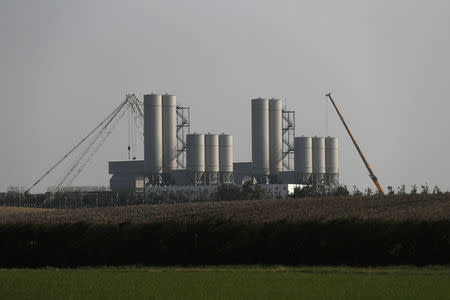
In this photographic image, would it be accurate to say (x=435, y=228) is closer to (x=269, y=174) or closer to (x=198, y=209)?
(x=198, y=209)

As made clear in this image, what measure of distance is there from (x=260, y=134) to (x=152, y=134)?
14382 millimetres

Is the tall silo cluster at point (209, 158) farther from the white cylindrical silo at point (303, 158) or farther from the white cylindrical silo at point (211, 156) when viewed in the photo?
the white cylindrical silo at point (303, 158)

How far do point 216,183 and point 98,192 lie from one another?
56.2 ft

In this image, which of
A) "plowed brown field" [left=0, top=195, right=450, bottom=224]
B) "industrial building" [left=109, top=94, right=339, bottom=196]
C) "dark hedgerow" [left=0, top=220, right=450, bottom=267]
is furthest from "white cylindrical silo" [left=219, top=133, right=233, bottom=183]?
"dark hedgerow" [left=0, top=220, right=450, bottom=267]

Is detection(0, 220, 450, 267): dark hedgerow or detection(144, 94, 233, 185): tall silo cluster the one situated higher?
detection(144, 94, 233, 185): tall silo cluster

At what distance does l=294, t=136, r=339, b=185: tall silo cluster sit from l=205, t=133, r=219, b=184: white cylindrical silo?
1109cm

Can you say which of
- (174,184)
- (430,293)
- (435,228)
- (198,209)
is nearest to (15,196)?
(174,184)

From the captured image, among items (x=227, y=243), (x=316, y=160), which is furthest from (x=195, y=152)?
(x=227, y=243)

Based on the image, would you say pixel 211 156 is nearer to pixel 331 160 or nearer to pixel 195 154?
pixel 195 154

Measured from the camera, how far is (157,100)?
13025 centimetres

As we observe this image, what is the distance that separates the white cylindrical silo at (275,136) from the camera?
13388cm

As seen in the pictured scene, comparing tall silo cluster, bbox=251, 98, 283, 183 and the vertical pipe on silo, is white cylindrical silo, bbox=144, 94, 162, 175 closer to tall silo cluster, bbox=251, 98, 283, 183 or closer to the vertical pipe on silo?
the vertical pipe on silo

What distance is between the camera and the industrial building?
130m

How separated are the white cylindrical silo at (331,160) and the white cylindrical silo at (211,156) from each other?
52.8 ft
